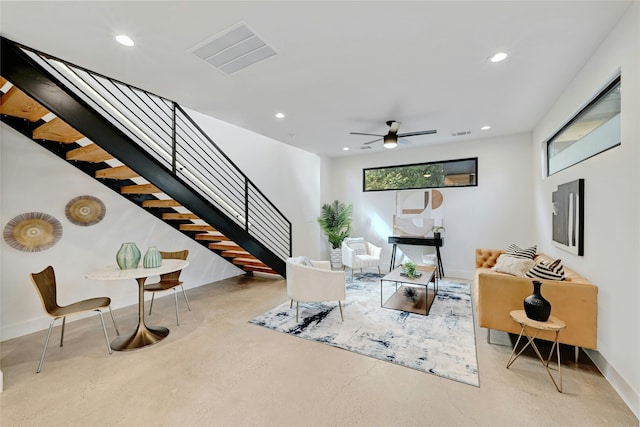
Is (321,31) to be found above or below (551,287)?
above

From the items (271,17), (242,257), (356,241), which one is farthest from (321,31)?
(356,241)

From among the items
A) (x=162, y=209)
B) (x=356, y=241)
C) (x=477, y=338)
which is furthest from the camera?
(x=356, y=241)

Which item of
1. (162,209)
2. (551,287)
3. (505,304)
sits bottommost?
(505,304)

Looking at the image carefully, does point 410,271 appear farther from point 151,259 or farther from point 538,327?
point 151,259

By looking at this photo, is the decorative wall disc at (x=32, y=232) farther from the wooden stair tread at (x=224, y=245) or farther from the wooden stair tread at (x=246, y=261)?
the wooden stair tread at (x=246, y=261)

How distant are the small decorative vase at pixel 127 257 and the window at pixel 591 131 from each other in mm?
4873

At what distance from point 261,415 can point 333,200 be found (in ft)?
19.6

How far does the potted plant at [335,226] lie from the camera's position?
6.87 m

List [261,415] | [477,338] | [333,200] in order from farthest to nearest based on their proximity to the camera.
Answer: [333,200]
[477,338]
[261,415]

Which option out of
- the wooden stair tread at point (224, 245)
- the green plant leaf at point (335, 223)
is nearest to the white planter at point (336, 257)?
the green plant leaf at point (335, 223)

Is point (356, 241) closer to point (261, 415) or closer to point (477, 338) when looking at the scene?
point (477, 338)

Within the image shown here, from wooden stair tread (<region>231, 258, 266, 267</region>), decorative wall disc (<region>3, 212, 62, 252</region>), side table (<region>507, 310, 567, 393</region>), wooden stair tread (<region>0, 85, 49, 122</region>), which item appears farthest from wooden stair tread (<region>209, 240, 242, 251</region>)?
side table (<region>507, 310, 567, 393</region>)

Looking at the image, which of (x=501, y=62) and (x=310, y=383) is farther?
(x=501, y=62)

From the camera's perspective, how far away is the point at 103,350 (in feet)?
9.27
